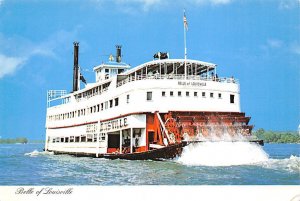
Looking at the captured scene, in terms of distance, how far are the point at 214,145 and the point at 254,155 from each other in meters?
1.42

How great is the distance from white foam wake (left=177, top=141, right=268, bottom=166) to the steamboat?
0.81 ft

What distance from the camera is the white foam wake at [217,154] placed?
14742mm

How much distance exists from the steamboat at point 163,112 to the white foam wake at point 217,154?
9.8 inches

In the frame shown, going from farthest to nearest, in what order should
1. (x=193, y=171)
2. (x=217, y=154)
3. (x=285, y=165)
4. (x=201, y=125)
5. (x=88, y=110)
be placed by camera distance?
(x=88, y=110)
(x=201, y=125)
(x=217, y=154)
(x=285, y=165)
(x=193, y=171)

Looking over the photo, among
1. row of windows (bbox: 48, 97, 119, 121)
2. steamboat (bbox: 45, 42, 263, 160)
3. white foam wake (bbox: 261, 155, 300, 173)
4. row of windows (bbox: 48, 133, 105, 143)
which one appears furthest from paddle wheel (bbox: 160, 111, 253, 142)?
row of windows (bbox: 48, 133, 105, 143)

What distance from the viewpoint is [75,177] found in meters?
13.0

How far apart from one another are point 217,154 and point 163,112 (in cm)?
302

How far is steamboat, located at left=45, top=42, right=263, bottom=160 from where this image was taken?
16.4 m

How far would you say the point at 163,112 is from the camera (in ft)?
55.8

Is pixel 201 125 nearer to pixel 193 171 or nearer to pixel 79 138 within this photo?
pixel 193 171

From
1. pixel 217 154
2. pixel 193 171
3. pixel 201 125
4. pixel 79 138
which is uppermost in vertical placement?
pixel 201 125

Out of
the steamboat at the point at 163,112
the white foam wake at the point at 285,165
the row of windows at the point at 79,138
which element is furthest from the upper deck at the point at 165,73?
the white foam wake at the point at 285,165

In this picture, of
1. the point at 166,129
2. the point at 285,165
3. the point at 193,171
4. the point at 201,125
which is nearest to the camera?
the point at 193,171

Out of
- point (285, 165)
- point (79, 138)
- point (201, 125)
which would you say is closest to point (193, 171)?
point (285, 165)
